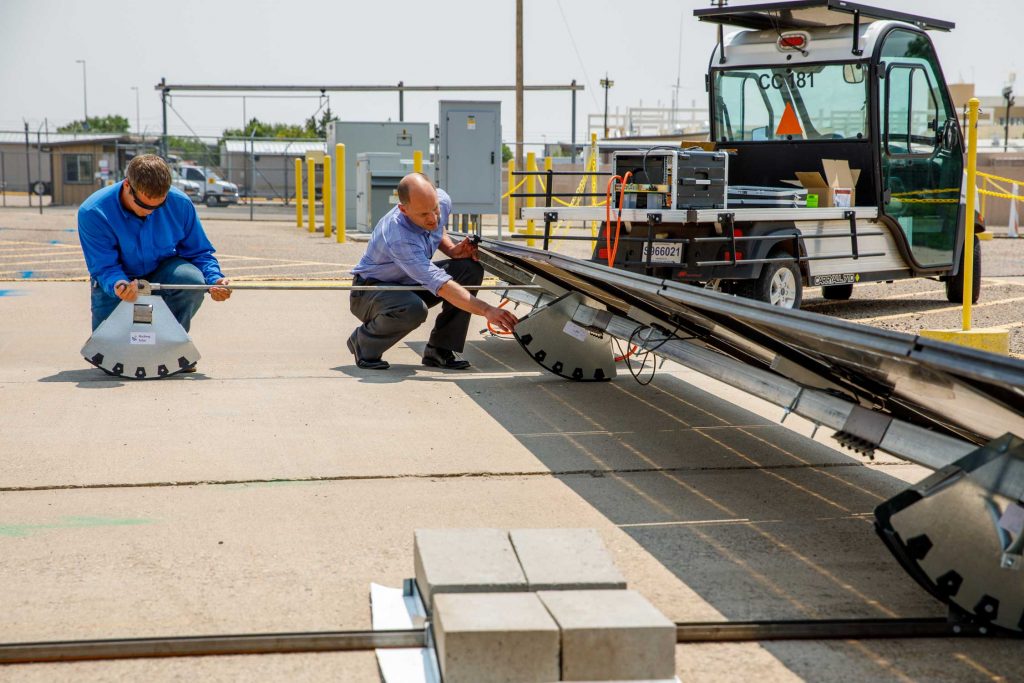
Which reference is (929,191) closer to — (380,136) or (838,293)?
(838,293)

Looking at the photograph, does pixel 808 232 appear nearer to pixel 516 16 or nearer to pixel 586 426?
pixel 586 426

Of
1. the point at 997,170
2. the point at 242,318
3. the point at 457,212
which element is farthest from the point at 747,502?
the point at 997,170

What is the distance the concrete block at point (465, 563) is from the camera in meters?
3.07

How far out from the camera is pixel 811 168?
37.3 ft

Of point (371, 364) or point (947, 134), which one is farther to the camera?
point (947, 134)

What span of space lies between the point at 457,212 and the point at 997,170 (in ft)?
66.9

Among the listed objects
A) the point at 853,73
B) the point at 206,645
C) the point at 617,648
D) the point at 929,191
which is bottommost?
the point at 206,645

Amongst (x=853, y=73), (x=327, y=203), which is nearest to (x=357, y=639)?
(x=853, y=73)

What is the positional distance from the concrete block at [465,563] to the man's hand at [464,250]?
4350 millimetres

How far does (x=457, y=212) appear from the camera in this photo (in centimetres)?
1919

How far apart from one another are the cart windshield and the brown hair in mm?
6755

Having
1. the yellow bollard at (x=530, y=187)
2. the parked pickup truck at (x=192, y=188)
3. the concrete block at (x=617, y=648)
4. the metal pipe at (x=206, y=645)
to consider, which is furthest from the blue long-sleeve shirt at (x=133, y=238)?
the parked pickup truck at (x=192, y=188)

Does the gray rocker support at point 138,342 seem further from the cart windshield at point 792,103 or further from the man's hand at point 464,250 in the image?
the cart windshield at point 792,103

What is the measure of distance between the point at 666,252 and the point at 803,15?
3.29m
